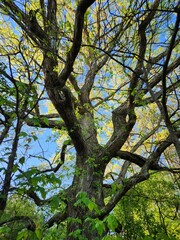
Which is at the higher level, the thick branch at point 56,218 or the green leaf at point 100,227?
the thick branch at point 56,218

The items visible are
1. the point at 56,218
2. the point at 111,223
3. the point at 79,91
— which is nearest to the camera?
the point at 111,223

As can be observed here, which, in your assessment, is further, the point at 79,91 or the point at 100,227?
the point at 79,91

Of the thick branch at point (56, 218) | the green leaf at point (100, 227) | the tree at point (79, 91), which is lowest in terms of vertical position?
the green leaf at point (100, 227)

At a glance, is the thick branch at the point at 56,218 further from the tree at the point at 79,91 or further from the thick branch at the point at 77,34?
the thick branch at the point at 77,34

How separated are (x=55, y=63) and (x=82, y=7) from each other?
146 centimetres

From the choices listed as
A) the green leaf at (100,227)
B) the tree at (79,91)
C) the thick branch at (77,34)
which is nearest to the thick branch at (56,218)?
the tree at (79,91)

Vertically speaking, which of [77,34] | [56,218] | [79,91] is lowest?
[56,218]

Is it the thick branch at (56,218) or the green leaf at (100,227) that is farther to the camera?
the thick branch at (56,218)

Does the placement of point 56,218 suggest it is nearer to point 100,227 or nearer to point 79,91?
point 79,91

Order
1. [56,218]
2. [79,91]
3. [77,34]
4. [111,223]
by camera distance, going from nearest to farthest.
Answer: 1. [111,223]
2. [77,34]
3. [56,218]
4. [79,91]

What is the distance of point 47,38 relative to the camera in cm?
323

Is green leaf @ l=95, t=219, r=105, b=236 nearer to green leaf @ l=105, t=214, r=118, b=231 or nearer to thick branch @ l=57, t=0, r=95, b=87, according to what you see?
green leaf @ l=105, t=214, r=118, b=231

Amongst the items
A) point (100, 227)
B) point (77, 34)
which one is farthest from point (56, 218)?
point (77, 34)

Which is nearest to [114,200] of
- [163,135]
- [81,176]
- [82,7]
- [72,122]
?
[81,176]
